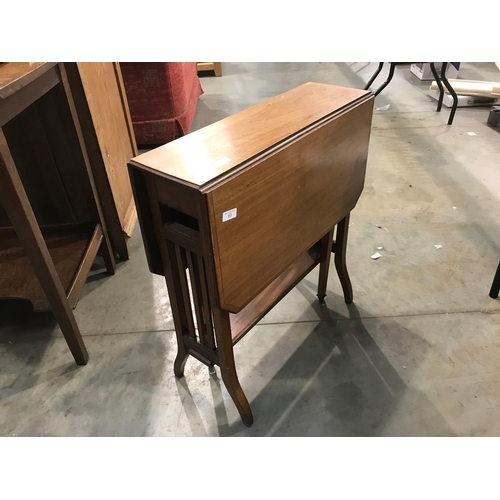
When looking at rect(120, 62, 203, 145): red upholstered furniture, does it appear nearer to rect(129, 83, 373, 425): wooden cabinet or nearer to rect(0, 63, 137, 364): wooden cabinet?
rect(0, 63, 137, 364): wooden cabinet

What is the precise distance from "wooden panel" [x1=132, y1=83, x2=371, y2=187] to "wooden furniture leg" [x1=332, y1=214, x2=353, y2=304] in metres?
0.49

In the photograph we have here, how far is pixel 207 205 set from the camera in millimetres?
921

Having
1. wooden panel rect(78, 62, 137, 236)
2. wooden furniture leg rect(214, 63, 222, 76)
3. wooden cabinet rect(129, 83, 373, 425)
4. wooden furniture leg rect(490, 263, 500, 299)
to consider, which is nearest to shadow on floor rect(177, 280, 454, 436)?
wooden cabinet rect(129, 83, 373, 425)

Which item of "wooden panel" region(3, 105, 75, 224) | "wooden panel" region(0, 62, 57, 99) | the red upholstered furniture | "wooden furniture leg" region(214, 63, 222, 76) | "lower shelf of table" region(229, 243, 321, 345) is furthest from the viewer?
"wooden furniture leg" region(214, 63, 222, 76)

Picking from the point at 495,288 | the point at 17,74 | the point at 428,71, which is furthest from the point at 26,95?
the point at 428,71

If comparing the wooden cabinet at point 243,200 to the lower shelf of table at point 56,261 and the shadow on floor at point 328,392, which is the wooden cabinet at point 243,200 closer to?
the shadow on floor at point 328,392


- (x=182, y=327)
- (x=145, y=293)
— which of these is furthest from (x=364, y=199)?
(x=182, y=327)

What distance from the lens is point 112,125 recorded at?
6.85ft

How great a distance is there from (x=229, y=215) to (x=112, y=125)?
138 centimetres

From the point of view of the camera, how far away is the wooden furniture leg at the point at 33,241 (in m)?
1.22

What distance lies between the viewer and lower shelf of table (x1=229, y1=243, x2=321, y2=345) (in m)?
1.39

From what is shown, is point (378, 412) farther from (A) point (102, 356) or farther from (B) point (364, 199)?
(B) point (364, 199)

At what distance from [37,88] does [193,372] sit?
114 centimetres

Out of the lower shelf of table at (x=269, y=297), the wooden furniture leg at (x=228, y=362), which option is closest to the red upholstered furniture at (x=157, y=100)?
the lower shelf of table at (x=269, y=297)
